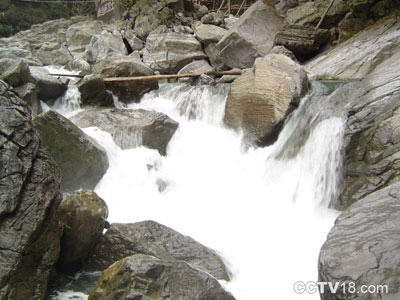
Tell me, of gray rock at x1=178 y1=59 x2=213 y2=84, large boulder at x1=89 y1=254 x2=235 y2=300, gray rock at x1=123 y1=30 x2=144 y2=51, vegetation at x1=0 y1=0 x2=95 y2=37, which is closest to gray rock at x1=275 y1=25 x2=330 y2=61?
gray rock at x1=178 y1=59 x2=213 y2=84

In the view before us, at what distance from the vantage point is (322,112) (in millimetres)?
6961

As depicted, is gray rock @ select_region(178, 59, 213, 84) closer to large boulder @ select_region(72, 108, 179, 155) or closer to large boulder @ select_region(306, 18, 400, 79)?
large boulder @ select_region(306, 18, 400, 79)

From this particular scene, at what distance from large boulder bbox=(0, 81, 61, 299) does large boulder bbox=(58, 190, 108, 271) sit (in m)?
0.25

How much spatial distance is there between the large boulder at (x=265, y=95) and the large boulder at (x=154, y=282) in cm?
511

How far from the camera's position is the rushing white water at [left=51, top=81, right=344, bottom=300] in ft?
15.9

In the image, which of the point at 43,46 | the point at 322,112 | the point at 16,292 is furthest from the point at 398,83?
the point at 43,46

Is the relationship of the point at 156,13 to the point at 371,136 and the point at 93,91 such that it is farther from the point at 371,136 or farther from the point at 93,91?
the point at 371,136

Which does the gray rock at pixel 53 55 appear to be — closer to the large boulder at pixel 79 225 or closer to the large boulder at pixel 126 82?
the large boulder at pixel 126 82

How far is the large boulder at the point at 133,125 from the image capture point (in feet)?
26.4

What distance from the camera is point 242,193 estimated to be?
7.14 meters

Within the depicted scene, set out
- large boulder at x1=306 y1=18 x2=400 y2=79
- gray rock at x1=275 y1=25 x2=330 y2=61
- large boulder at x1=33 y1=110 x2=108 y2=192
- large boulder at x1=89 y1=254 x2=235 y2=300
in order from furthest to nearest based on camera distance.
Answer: gray rock at x1=275 y1=25 x2=330 y2=61, large boulder at x1=306 y1=18 x2=400 y2=79, large boulder at x1=33 y1=110 x2=108 y2=192, large boulder at x1=89 y1=254 x2=235 y2=300

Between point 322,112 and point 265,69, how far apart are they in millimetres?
1861

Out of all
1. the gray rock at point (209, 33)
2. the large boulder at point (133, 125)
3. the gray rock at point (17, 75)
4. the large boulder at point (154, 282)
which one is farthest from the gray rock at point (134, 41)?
the large boulder at point (154, 282)

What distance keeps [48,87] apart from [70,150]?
14.0 feet
